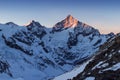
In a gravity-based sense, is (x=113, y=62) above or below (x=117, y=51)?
below

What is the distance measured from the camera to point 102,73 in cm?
7750

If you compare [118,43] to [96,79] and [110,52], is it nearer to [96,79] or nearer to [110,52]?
[110,52]

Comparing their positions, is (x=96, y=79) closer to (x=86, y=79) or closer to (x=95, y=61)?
(x=86, y=79)

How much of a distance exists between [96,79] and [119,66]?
187 inches

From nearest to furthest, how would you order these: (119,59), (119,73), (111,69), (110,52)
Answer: (119,73) < (111,69) < (119,59) < (110,52)

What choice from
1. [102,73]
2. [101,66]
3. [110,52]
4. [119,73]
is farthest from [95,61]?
[119,73]

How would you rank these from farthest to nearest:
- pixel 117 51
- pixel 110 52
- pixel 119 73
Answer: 1. pixel 110 52
2. pixel 117 51
3. pixel 119 73

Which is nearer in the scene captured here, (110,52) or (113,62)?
(113,62)

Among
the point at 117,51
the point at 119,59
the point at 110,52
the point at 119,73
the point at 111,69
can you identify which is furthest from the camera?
the point at 110,52

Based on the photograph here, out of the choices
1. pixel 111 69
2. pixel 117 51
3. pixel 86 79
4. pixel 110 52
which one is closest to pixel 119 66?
pixel 111 69

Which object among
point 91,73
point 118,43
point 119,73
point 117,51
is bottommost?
point 119,73

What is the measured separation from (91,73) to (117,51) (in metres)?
9.60

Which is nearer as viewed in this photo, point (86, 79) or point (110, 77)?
point (110, 77)

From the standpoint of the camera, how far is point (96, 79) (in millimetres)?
75812
